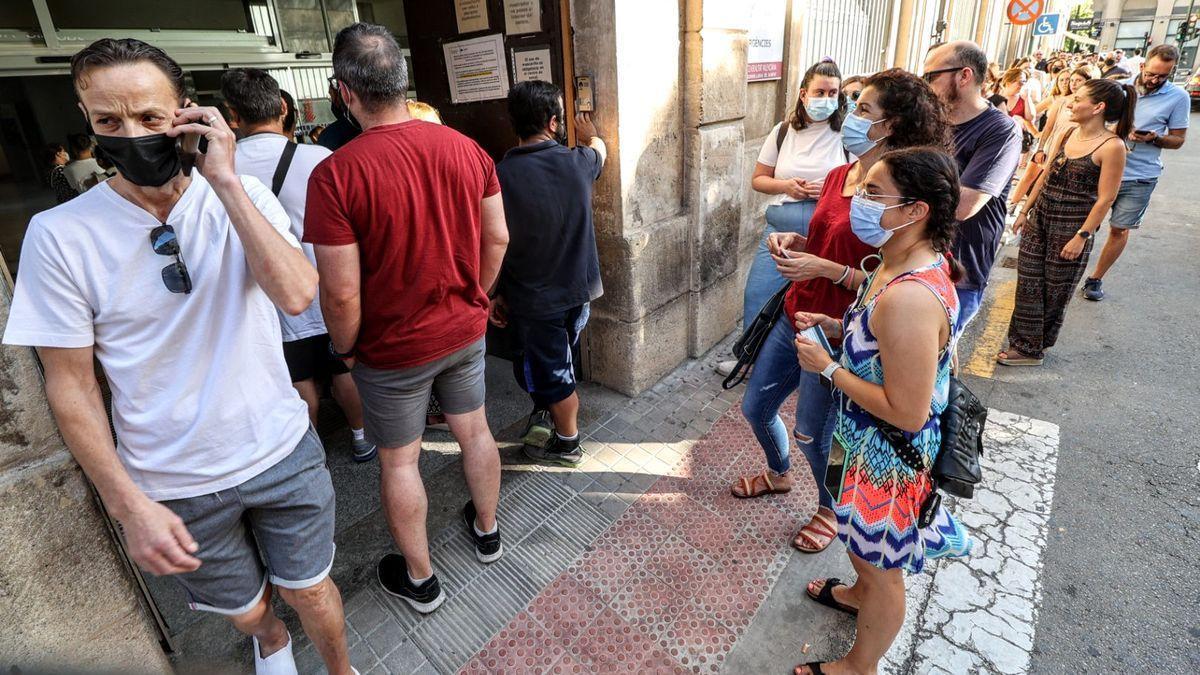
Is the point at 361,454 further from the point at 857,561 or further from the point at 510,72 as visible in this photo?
the point at 857,561

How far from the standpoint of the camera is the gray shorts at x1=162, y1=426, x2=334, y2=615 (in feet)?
5.24

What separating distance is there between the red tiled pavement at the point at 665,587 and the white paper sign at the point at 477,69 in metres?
2.56

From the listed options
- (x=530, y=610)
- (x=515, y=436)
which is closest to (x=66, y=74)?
(x=515, y=436)

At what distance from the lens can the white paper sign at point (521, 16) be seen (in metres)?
3.31

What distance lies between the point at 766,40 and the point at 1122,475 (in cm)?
351

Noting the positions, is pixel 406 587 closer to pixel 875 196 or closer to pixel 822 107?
pixel 875 196

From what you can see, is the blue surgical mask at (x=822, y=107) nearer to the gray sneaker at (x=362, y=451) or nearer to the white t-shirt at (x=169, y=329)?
the white t-shirt at (x=169, y=329)

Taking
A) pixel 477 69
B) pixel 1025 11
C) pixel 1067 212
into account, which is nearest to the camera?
pixel 477 69

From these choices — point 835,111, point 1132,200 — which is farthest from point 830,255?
point 1132,200

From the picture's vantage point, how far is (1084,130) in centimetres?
405

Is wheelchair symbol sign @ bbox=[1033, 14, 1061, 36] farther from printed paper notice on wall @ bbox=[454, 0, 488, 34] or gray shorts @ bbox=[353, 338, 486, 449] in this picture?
gray shorts @ bbox=[353, 338, 486, 449]

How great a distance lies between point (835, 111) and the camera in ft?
10.6

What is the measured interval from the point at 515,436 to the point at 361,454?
2.85 feet

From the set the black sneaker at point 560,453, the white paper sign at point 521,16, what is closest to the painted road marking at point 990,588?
the black sneaker at point 560,453
